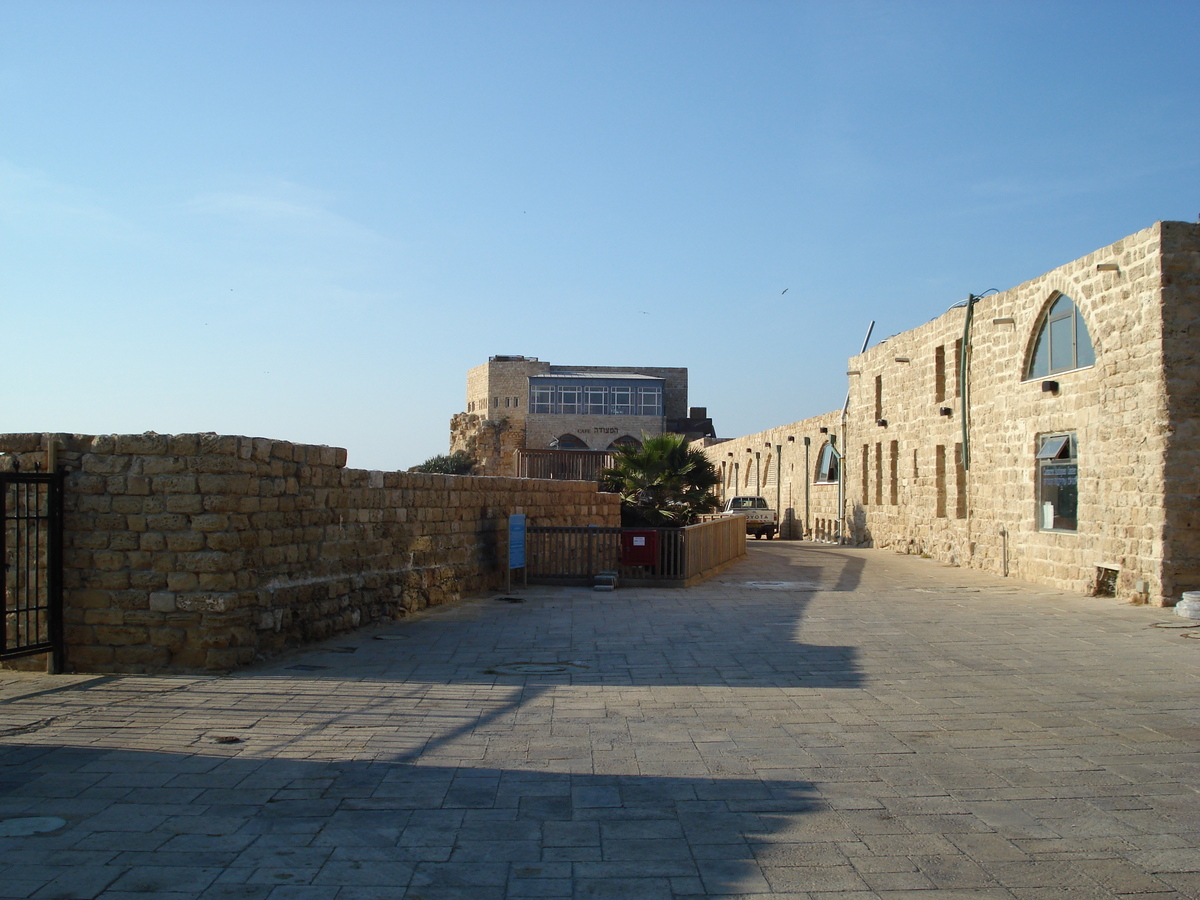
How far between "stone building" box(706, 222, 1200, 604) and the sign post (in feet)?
27.8

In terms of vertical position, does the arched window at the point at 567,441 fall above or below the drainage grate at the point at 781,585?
above

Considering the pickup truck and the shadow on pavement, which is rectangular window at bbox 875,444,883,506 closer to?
the pickup truck

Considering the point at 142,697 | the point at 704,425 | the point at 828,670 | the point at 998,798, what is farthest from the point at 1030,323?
the point at 704,425

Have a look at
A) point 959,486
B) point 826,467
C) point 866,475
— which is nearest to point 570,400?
point 826,467

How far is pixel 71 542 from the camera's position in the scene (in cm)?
827

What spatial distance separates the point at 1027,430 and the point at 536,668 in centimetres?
1129

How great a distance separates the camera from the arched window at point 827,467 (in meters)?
29.4

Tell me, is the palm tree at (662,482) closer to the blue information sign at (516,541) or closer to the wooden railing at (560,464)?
the blue information sign at (516,541)

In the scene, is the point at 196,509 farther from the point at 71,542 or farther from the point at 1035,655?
the point at 1035,655

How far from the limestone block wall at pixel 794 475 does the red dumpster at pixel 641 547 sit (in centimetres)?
1412

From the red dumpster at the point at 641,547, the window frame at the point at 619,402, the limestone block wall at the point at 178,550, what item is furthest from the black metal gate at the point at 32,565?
the window frame at the point at 619,402

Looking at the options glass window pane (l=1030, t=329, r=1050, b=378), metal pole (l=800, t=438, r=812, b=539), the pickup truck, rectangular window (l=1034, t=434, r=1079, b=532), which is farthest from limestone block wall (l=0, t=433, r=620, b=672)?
the pickup truck

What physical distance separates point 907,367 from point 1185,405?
34.2ft

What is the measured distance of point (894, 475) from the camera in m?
24.3
